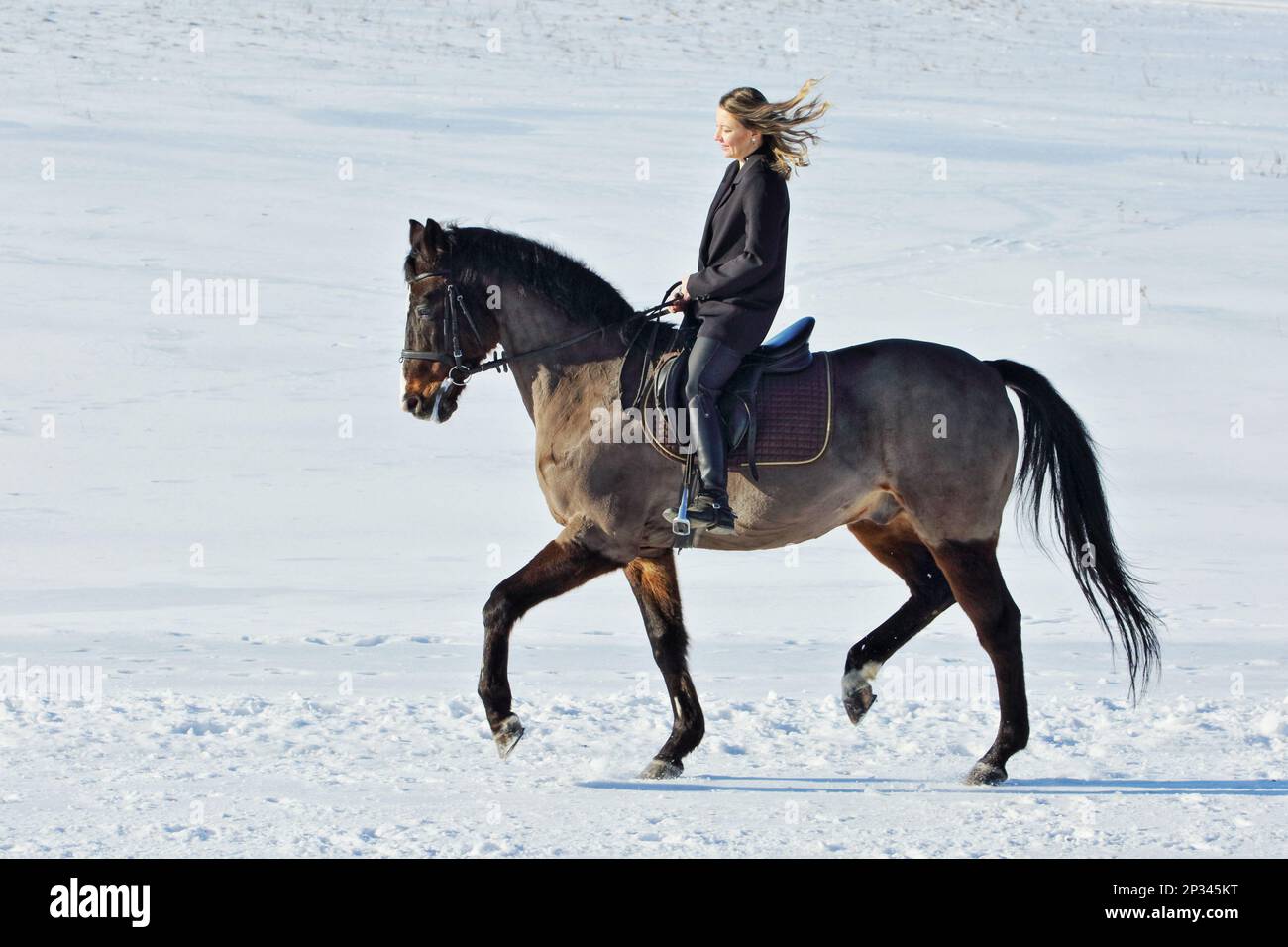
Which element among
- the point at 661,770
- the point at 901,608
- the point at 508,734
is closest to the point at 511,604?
the point at 508,734

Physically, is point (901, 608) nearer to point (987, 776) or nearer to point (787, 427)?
point (987, 776)

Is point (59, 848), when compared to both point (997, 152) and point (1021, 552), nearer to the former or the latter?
point (1021, 552)

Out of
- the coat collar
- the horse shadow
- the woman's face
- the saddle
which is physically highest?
the woman's face

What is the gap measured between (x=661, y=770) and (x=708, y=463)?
132 centimetres

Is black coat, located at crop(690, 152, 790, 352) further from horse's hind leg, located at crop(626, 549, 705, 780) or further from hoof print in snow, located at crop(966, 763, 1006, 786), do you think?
hoof print in snow, located at crop(966, 763, 1006, 786)

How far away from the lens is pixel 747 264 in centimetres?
682

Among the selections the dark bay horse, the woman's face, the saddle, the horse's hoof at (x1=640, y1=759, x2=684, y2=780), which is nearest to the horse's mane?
the dark bay horse

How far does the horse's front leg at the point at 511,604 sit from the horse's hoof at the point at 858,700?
4.66 feet

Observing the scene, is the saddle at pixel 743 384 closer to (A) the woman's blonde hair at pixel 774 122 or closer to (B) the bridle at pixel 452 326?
(B) the bridle at pixel 452 326

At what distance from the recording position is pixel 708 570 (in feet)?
41.2

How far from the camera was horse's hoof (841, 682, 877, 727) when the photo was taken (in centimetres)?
749

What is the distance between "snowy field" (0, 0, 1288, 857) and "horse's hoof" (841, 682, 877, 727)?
8.7 inches

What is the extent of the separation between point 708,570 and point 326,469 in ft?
13.4

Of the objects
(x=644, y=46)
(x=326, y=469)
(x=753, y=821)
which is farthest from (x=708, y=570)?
(x=644, y=46)
